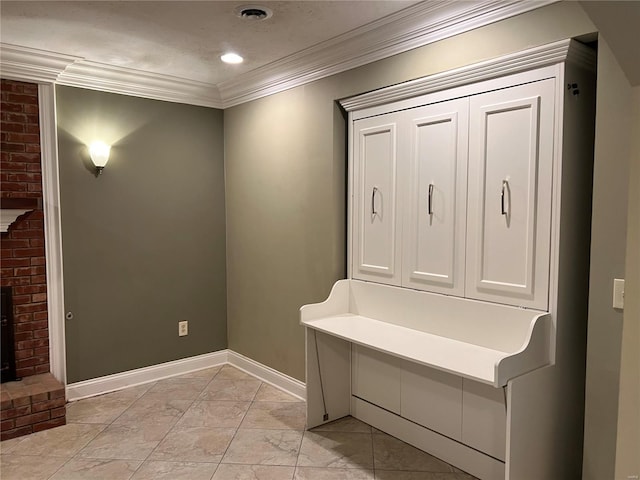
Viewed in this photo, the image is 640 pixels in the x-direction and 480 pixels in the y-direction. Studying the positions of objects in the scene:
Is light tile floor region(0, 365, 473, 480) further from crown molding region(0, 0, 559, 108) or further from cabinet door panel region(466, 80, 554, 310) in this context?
crown molding region(0, 0, 559, 108)

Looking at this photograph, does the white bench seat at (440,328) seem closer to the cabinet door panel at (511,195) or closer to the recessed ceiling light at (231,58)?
the cabinet door panel at (511,195)

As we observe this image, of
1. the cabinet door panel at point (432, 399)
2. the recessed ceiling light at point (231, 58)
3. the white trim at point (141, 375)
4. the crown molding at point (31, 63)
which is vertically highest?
the recessed ceiling light at point (231, 58)

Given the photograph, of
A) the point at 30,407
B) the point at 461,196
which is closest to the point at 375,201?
the point at 461,196

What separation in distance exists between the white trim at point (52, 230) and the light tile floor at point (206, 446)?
40 centimetres

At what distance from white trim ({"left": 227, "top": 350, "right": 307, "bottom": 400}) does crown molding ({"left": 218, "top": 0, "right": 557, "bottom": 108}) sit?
7.04ft

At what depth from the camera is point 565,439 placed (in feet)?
7.27

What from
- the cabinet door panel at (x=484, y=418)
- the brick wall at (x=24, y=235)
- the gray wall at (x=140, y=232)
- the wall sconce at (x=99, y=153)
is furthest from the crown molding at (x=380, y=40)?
the cabinet door panel at (x=484, y=418)

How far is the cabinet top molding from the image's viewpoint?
2.03m

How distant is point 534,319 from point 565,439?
63cm

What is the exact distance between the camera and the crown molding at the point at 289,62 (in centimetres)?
235

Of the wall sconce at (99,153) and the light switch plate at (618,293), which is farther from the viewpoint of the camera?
the wall sconce at (99,153)

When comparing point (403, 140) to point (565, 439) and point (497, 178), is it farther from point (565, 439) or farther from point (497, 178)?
point (565, 439)

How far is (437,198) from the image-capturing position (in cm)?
259

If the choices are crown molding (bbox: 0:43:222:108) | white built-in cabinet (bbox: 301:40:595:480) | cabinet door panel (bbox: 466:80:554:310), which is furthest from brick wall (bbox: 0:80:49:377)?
cabinet door panel (bbox: 466:80:554:310)
